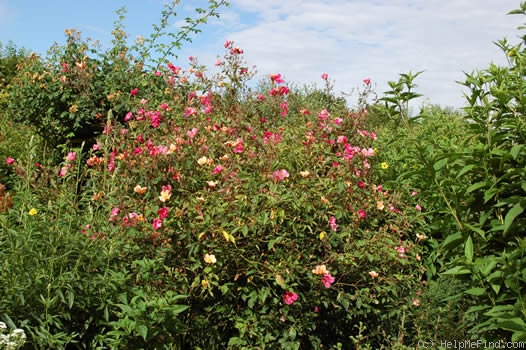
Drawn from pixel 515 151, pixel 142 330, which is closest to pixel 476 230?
pixel 515 151

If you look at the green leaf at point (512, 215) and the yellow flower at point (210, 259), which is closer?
the green leaf at point (512, 215)

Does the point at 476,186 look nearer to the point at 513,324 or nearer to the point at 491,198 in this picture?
the point at 491,198

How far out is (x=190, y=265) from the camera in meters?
3.12

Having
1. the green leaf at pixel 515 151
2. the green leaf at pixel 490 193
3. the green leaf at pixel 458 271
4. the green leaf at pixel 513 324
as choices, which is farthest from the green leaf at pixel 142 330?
the green leaf at pixel 515 151

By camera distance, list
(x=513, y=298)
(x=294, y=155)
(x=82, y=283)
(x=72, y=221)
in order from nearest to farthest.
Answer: (x=513, y=298) → (x=82, y=283) → (x=72, y=221) → (x=294, y=155)

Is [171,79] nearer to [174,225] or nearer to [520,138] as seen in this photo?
[174,225]

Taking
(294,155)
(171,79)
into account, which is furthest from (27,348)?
(171,79)

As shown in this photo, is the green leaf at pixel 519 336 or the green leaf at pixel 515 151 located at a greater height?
the green leaf at pixel 515 151

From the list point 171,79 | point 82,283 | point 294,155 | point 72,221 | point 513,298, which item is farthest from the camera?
point 171,79

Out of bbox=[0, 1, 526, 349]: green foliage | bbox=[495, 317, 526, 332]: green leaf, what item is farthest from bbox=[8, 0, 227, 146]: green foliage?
bbox=[495, 317, 526, 332]: green leaf

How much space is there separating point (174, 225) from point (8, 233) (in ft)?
2.93

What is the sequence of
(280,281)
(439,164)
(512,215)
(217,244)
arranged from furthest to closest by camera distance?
(217,244)
(280,281)
(439,164)
(512,215)

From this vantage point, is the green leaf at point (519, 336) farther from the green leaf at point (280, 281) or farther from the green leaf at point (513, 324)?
the green leaf at point (280, 281)

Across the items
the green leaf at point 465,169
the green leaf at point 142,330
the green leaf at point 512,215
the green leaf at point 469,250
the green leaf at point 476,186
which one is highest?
the green leaf at point 465,169
